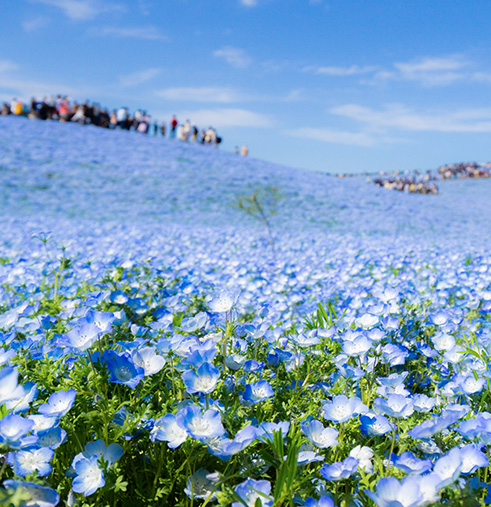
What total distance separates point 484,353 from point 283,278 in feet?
10.0

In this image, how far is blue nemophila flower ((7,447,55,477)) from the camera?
1.16m

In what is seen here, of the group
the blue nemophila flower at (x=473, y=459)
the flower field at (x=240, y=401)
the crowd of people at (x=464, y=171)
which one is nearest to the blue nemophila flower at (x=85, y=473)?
the flower field at (x=240, y=401)

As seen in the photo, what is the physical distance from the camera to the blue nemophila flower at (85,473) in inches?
48.1

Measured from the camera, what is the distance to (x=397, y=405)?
4.72 ft

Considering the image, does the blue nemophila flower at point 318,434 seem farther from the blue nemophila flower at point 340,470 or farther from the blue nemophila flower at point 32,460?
the blue nemophila flower at point 32,460

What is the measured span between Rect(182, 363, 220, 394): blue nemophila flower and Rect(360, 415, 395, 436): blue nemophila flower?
51 cm

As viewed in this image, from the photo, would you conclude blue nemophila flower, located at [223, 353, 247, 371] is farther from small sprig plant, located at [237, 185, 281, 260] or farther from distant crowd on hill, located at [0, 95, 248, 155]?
distant crowd on hill, located at [0, 95, 248, 155]

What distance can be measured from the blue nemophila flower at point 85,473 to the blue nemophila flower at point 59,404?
0.46 feet

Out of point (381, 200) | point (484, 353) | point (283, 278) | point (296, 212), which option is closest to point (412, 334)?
point (484, 353)

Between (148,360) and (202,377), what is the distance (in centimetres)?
23

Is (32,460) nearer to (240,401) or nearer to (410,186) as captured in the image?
(240,401)

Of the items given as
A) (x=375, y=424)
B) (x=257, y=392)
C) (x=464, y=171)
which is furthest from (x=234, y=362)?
(x=464, y=171)

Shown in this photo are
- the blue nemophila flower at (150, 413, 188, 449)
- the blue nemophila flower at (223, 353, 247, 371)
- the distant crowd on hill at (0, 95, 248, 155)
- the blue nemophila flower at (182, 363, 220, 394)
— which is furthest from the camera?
the distant crowd on hill at (0, 95, 248, 155)

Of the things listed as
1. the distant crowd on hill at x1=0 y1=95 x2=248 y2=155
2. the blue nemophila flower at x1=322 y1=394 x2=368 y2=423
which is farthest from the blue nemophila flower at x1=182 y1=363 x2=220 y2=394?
the distant crowd on hill at x1=0 y1=95 x2=248 y2=155
